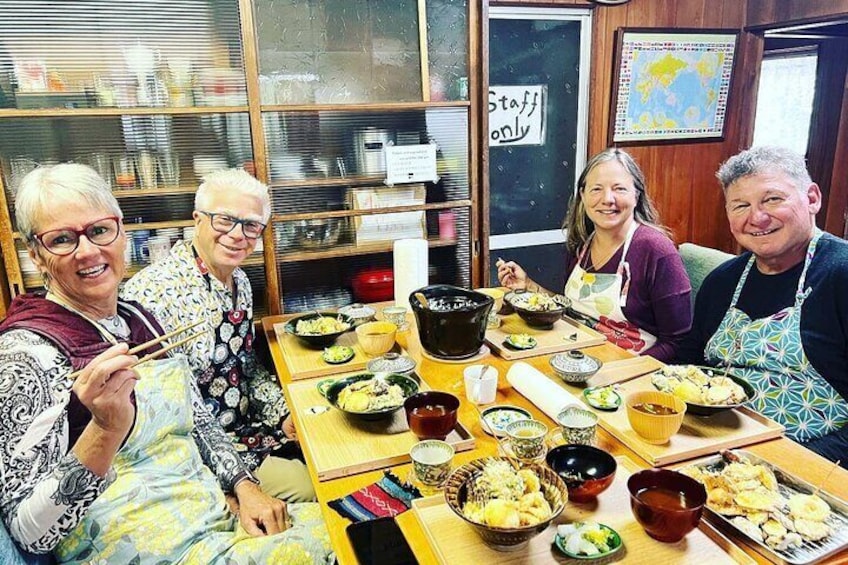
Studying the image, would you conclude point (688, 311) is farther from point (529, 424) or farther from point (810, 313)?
point (529, 424)

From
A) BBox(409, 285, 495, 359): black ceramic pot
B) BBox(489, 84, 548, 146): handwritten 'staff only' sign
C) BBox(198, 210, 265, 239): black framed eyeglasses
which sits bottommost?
BBox(409, 285, 495, 359): black ceramic pot

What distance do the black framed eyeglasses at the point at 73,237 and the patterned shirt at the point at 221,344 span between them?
0.44 m

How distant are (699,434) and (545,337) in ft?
2.28

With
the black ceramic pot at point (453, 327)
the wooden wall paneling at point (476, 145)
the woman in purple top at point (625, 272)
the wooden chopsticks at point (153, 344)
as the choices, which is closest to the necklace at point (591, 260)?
the woman in purple top at point (625, 272)

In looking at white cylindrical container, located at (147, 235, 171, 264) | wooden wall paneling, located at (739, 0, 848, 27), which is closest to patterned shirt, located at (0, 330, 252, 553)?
white cylindrical container, located at (147, 235, 171, 264)

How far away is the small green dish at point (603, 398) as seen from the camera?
1390 mm

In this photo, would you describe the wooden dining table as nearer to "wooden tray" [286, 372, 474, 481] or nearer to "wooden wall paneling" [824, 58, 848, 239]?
"wooden tray" [286, 372, 474, 481]

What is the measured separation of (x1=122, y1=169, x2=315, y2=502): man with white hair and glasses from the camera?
1758 mm

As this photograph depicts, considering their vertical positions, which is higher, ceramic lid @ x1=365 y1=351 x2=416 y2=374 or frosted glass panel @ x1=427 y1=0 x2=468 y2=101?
frosted glass panel @ x1=427 y1=0 x2=468 y2=101

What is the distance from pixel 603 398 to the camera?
1423 millimetres

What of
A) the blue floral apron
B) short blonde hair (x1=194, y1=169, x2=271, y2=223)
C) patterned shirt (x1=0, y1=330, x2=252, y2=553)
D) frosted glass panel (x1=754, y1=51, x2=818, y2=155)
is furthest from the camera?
frosted glass panel (x1=754, y1=51, x2=818, y2=155)

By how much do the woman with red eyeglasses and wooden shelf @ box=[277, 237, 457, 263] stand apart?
102 cm

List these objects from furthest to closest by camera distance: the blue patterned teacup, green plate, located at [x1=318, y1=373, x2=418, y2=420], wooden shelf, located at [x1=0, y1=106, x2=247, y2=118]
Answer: wooden shelf, located at [x1=0, y1=106, x2=247, y2=118]
green plate, located at [x1=318, y1=373, x2=418, y2=420]
the blue patterned teacup

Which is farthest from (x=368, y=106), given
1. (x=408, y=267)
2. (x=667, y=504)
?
(x=667, y=504)
